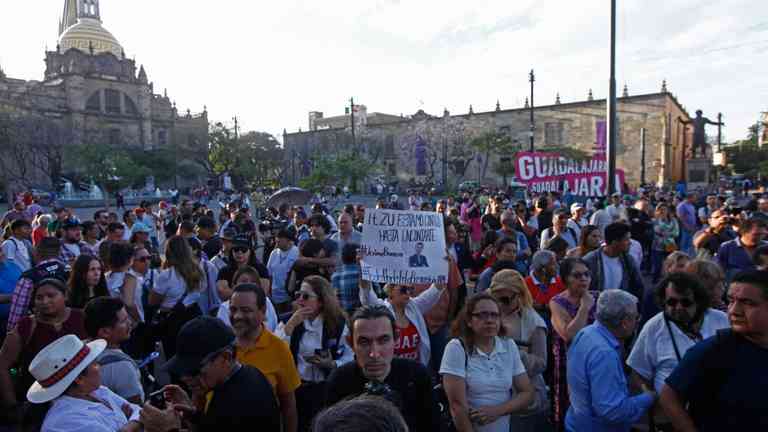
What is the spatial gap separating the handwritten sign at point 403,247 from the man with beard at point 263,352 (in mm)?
1352

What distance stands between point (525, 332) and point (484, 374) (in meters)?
0.83

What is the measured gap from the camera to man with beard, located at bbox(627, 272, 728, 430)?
2918mm

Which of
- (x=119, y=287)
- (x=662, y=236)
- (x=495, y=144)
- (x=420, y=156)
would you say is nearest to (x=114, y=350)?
(x=119, y=287)

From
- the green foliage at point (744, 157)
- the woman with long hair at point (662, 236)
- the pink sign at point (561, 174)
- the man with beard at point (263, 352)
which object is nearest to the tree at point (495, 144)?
the green foliage at point (744, 157)

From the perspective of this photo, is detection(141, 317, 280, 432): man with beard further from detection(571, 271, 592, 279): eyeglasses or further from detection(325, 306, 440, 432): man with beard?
detection(571, 271, 592, 279): eyeglasses

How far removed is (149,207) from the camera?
12.1 metres

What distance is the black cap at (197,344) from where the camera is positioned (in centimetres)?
223

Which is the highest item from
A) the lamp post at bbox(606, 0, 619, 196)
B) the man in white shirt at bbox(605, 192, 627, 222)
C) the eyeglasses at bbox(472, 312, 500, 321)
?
the lamp post at bbox(606, 0, 619, 196)

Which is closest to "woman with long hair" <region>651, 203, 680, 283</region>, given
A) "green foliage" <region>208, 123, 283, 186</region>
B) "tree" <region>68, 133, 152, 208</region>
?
"tree" <region>68, 133, 152, 208</region>

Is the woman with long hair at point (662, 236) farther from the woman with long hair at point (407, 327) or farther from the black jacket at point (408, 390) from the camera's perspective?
the black jacket at point (408, 390)

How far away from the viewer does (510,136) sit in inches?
2056

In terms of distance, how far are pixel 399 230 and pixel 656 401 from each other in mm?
2269

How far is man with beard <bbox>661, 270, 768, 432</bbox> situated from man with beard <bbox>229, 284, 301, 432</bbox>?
6.41ft

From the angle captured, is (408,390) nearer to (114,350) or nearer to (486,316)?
(486,316)
